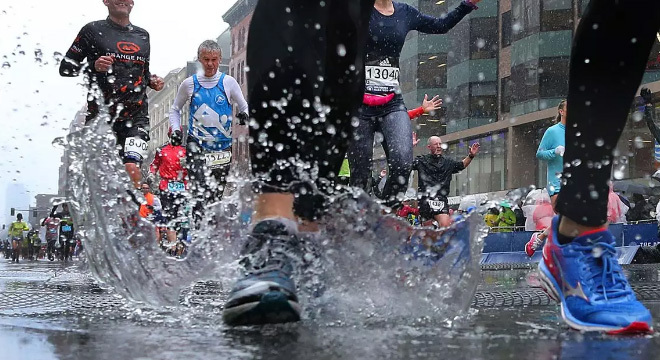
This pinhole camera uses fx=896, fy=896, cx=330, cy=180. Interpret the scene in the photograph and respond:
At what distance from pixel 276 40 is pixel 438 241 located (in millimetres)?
690

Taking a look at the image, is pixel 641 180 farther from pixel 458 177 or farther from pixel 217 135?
pixel 217 135

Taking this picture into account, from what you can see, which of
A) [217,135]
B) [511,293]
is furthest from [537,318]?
[217,135]

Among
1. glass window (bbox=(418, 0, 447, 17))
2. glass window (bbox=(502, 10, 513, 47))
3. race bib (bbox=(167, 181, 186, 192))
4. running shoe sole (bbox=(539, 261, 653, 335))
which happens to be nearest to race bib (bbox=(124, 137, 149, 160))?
race bib (bbox=(167, 181, 186, 192))

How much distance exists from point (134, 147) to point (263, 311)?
16.0 feet

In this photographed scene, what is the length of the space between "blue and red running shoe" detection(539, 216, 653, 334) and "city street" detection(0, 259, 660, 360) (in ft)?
0.22

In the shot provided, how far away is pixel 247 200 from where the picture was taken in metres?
2.43

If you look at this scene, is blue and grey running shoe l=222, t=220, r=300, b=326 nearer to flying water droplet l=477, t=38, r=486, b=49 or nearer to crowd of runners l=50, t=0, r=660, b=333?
crowd of runners l=50, t=0, r=660, b=333

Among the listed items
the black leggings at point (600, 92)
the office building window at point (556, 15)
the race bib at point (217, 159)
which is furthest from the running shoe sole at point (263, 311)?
the office building window at point (556, 15)

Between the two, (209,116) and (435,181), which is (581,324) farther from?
(435,181)

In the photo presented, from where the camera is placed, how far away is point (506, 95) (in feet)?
115

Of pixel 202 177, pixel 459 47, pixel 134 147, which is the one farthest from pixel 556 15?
pixel 134 147

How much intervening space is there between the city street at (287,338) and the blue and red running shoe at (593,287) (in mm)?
67

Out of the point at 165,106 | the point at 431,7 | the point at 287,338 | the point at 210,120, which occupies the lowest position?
the point at 287,338

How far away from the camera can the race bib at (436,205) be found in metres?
9.94
